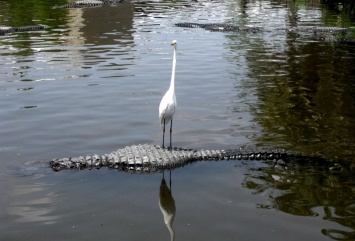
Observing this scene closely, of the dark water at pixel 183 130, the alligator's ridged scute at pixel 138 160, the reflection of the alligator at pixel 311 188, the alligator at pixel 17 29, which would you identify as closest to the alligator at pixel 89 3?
the alligator at pixel 17 29

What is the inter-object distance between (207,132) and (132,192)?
283 centimetres

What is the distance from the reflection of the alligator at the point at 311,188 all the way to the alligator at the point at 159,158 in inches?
4.6

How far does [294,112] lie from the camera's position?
32.7 ft

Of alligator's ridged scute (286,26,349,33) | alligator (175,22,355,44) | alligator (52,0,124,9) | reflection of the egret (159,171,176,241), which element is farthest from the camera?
alligator (52,0,124,9)

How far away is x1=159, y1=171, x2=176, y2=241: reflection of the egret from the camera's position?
5602 millimetres

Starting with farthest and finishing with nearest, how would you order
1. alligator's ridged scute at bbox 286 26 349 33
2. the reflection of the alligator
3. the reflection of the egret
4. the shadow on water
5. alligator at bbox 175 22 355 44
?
alligator's ridged scute at bbox 286 26 349 33 < alligator at bbox 175 22 355 44 < the shadow on water < the reflection of the alligator < the reflection of the egret

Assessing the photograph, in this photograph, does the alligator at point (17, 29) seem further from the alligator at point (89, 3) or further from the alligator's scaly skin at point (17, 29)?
the alligator at point (89, 3)

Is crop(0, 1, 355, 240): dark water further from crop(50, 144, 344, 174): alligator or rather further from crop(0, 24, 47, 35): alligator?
crop(0, 24, 47, 35): alligator

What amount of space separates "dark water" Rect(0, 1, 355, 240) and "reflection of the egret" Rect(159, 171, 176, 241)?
33 millimetres

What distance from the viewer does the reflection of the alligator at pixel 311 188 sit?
5.80m

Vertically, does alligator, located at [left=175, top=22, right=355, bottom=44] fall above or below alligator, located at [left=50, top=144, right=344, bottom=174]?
above

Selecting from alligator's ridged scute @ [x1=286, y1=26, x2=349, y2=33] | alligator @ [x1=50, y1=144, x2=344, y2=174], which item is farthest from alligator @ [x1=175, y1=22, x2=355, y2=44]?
alligator @ [x1=50, y1=144, x2=344, y2=174]

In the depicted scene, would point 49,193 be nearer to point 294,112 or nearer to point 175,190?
point 175,190

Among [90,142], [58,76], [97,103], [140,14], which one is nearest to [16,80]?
[58,76]
